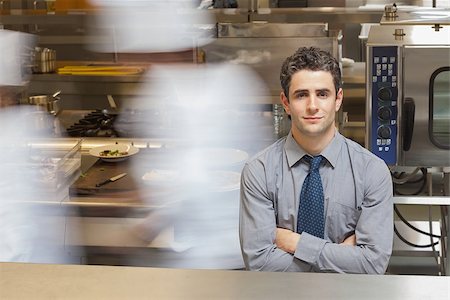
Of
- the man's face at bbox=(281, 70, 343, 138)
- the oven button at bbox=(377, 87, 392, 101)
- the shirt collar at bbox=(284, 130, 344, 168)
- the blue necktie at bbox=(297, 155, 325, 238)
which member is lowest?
the blue necktie at bbox=(297, 155, 325, 238)

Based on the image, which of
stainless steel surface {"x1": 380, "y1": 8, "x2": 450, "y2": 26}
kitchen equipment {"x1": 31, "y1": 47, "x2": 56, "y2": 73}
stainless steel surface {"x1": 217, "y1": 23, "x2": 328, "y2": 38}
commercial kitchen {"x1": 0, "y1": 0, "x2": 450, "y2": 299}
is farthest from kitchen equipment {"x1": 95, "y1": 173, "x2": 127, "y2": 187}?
kitchen equipment {"x1": 31, "y1": 47, "x2": 56, "y2": 73}

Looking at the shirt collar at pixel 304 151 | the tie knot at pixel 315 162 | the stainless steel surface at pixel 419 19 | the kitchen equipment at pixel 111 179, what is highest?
the stainless steel surface at pixel 419 19

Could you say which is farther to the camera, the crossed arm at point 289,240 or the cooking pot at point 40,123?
the cooking pot at point 40,123

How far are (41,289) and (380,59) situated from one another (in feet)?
5.63

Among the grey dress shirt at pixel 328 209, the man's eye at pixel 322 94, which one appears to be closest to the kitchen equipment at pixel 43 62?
the grey dress shirt at pixel 328 209

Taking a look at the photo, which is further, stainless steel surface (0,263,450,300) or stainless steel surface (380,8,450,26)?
stainless steel surface (380,8,450,26)

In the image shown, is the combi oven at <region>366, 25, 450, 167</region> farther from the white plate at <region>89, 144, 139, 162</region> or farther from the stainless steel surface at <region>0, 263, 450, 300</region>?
the stainless steel surface at <region>0, 263, 450, 300</region>

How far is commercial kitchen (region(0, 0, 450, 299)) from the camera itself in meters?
0.90

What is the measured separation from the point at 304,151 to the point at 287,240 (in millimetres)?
211

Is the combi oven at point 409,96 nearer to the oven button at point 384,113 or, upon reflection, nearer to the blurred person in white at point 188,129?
the oven button at point 384,113

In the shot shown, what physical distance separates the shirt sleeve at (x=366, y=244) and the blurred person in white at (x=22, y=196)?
3.03 ft

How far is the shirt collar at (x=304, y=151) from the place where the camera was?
167 cm

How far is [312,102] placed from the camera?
5.29 feet

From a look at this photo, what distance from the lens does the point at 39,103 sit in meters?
3.01
